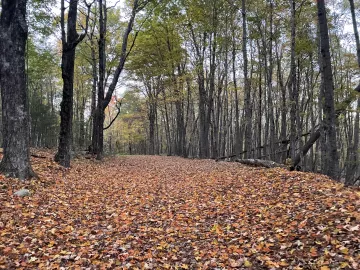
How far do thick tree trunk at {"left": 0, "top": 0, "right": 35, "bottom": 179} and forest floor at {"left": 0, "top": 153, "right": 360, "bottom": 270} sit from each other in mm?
764

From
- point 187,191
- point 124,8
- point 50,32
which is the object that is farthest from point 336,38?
point 50,32

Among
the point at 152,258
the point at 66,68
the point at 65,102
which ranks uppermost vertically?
the point at 66,68

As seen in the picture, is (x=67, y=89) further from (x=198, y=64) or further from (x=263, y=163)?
(x=198, y=64)

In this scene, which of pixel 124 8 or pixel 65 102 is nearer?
pixel 65 102

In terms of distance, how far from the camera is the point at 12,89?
7.70 m

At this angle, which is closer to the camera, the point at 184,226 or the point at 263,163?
the point at 184,226

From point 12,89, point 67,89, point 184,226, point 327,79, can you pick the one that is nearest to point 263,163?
point 327,79

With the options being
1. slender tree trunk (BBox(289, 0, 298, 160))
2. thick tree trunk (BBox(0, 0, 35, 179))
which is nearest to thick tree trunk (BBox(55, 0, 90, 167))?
thick tree trunk (BBox(0, 0, 35, 179))

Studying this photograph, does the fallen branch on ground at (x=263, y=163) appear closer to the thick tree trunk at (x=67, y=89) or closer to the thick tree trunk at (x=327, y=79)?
the thick tree trunk at (x=327, y=79)

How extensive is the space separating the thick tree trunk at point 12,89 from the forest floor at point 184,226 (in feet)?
2.51

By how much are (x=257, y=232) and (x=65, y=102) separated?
9397 millimetres

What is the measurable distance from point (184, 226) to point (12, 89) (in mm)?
6075

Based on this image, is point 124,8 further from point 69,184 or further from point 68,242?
point 68,242

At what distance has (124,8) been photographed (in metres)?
20.9
